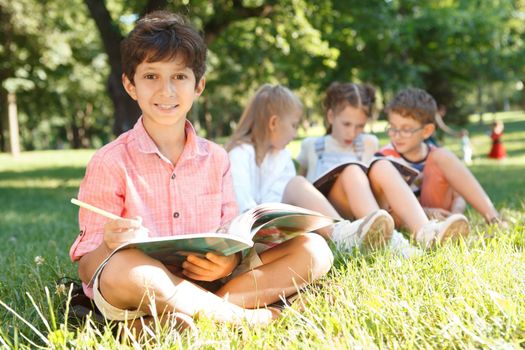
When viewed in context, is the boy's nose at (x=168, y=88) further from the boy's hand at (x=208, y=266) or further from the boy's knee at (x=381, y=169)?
the boy's knee at (x=381, y=169)

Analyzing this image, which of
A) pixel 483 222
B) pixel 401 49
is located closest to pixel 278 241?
pixel 483 222

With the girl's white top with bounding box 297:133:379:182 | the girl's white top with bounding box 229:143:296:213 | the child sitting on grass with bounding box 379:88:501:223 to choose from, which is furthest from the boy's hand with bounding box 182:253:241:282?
the girl's white top with bounding box 297:133:379:182

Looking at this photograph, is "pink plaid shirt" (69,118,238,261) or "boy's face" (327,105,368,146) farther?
"boy's face" (327,105,368,146)

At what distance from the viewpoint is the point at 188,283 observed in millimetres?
2100

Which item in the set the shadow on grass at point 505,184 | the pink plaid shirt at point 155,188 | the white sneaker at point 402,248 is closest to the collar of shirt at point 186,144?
the pink plaid shirt at point 155,188

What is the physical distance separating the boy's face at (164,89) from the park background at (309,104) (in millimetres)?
714

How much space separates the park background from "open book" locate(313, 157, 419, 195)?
0.54m

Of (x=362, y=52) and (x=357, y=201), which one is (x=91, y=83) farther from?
(x=357, y=201)

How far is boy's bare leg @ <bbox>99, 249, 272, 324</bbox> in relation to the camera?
1963mm

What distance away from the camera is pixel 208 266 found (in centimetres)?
216

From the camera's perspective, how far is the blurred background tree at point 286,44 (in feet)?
35.0

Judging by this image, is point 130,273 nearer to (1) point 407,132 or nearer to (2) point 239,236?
(2) point 239,236

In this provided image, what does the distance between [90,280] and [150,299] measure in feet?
1.35

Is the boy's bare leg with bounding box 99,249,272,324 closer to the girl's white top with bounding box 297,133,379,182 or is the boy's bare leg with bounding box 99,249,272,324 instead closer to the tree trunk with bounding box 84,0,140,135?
the girl's white top with bounding box 297,133,379,182
